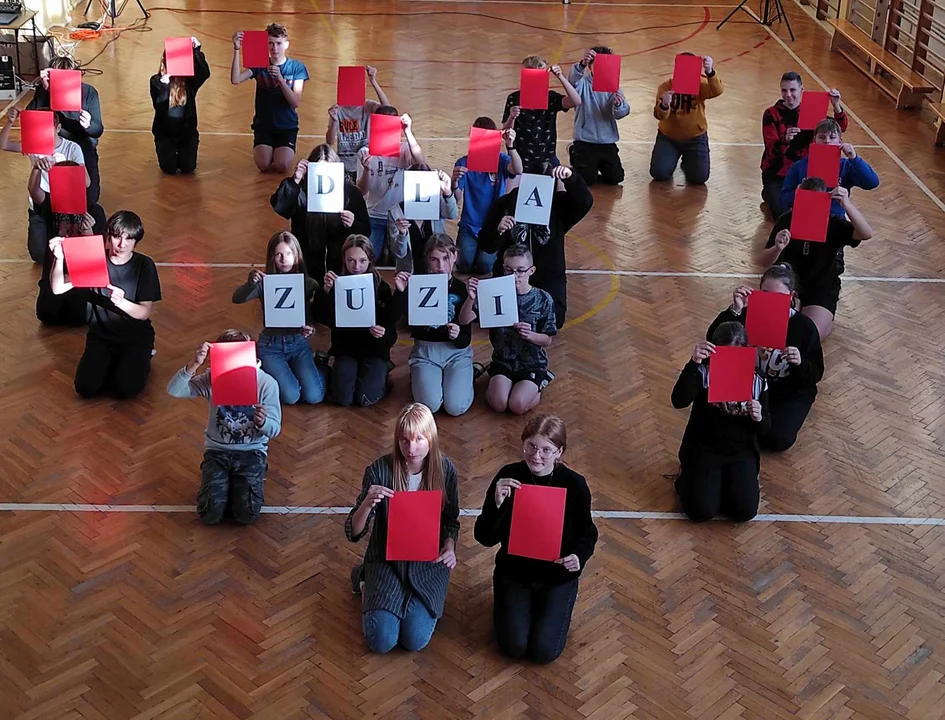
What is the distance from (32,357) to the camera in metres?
6.58

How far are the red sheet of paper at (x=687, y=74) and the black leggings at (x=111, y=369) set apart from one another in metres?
4.38

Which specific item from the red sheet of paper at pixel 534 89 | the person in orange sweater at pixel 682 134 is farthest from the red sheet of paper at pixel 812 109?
the red sheet of paper at pixel 534 89

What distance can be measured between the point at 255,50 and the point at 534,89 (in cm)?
234

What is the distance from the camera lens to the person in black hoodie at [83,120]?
7.73 meters

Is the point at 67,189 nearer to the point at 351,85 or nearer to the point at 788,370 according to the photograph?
the point at 351,85

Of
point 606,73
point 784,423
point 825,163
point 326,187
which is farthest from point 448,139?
point 784,423

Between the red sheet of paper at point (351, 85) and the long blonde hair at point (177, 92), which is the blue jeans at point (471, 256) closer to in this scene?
the red sheet of paper at point (351, 85)

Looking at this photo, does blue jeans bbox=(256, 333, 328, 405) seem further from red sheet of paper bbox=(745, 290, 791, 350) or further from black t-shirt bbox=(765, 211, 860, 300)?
black t-shirt bbox=(765, 211, 860, 300)

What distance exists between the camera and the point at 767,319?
554 cm

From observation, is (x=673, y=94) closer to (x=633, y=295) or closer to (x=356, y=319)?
(x=633, y=295)

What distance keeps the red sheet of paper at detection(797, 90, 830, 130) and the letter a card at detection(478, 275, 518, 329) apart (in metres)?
3.42

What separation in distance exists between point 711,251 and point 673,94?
1.73m

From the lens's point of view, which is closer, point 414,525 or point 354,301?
point 414,525

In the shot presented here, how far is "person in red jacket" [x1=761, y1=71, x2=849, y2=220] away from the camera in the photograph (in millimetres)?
8656
